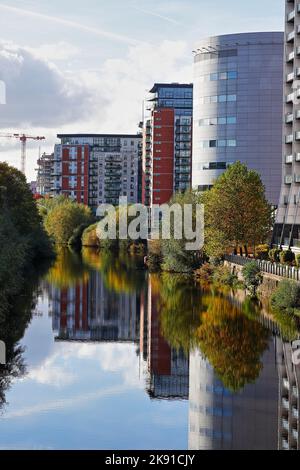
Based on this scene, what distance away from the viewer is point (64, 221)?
134500mm

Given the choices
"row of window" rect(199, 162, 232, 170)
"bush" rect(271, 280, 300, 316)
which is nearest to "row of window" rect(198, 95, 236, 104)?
"row of window" rect(199, 162, 232, 170)

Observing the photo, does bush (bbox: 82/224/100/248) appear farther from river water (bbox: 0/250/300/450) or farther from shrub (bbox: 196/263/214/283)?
river water (bbox: 0/250/300/450)

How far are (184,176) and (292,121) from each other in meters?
72.2

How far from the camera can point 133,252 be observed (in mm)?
115125

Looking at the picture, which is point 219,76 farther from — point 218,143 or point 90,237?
point 90,237

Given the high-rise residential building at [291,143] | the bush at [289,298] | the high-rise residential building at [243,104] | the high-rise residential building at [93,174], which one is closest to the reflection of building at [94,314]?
the bush at [289,298]

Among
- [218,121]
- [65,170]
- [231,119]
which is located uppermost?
[231,119]

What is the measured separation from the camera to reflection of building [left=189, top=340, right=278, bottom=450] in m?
22.5

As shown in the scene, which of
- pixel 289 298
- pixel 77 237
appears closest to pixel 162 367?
pixel 289 298

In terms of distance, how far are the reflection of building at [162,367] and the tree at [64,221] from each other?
90.0 m

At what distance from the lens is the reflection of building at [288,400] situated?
22266mm

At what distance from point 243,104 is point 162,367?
7278 cm

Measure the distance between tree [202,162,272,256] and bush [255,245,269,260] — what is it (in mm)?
1146

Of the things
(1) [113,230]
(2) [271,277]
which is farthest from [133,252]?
(2) [271,277]
